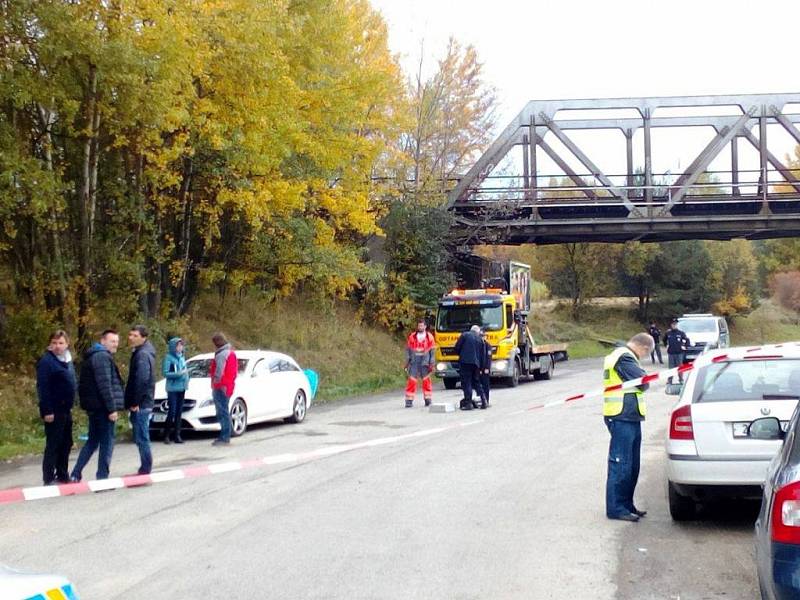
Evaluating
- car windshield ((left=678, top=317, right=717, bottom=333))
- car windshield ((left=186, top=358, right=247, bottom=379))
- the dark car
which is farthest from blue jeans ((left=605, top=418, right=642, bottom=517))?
car windshield ((left=678, top=317, right=717, bottom=333))

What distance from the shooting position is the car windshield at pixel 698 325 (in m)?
37.8

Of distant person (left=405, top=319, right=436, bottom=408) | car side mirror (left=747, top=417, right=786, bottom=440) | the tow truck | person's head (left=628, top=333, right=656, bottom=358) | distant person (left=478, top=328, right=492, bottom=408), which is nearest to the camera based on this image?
car side mirror (left=747, top=417, right=786, bottom=440)

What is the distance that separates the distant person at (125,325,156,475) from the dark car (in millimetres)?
7909

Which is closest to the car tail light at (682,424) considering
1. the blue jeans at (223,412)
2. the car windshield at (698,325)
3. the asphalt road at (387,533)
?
the asphalt road at (387,533)

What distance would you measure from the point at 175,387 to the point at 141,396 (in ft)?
13.3

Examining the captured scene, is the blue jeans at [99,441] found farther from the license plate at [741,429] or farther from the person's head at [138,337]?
the license plate at [741,429]

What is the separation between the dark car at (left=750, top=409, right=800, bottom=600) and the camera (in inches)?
A: 174

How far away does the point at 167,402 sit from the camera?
15875mm

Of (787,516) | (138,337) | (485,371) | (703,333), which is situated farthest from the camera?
(703,333)

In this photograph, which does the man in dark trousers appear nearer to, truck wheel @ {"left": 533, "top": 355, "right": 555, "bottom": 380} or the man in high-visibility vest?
truck wheel @ {"left": 533, "top": 355, "right": 555, "bottom": 380}

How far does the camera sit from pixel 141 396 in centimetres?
1155

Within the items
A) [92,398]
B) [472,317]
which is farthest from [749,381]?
[472,317]

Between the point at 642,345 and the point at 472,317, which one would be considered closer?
the point at 642,345

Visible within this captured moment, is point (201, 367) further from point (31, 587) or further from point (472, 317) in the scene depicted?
point (31, 587)
